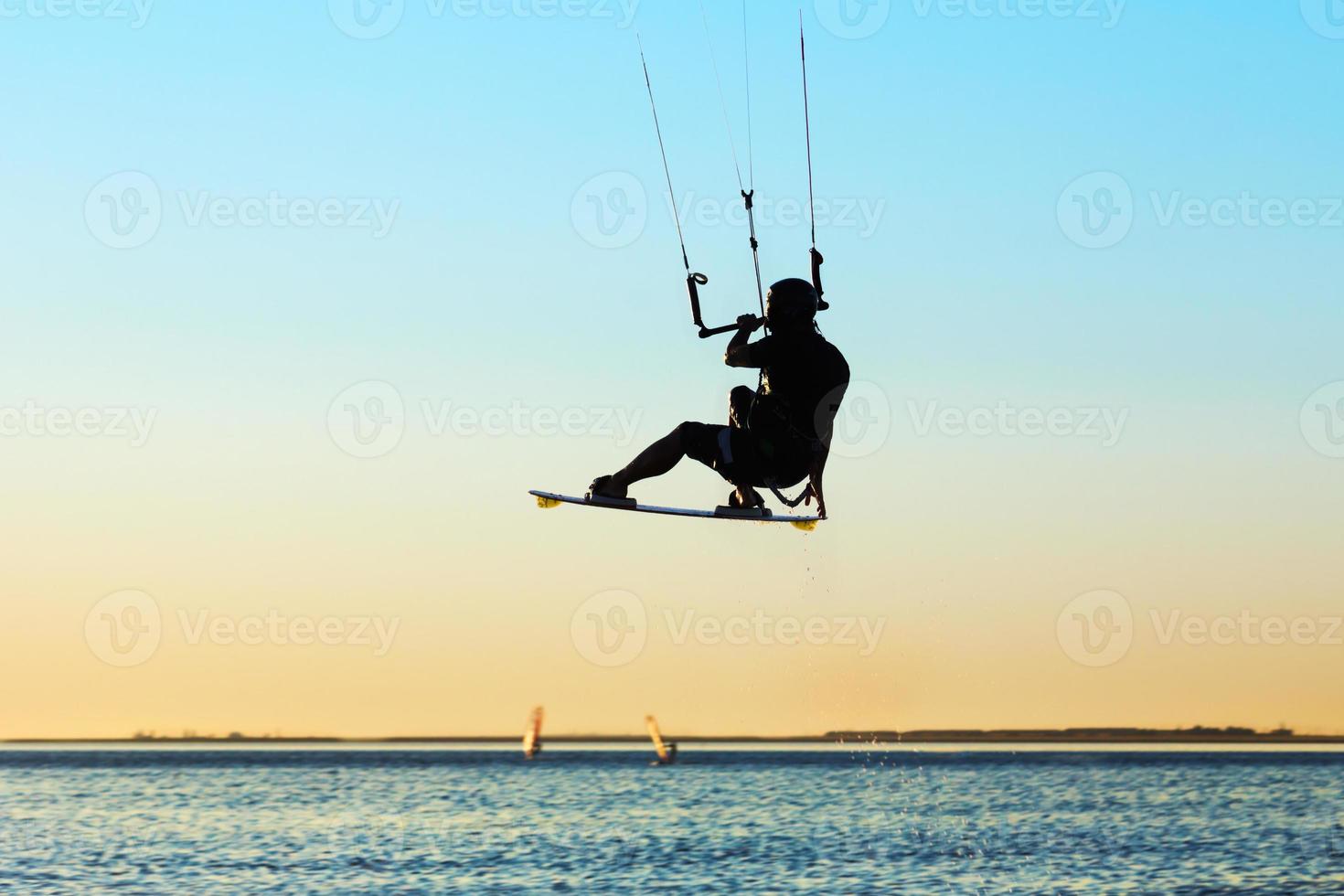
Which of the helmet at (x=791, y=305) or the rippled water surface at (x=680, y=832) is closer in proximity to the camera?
the helmet at (x=791, y=305)

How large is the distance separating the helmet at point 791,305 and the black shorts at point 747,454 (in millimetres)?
1260

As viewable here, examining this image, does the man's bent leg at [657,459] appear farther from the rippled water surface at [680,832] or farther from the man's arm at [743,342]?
the rippled water surface at [680,832]

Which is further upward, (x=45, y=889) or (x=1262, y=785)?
(x=1262, y=785)

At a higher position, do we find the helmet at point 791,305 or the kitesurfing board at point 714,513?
the helmet at point 791,305

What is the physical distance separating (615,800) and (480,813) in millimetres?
11488

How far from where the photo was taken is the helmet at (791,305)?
61.4 feet

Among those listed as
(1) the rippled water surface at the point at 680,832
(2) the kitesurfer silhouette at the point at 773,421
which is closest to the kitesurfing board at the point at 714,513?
(2) the kitesurfer silhouette at the point at 773,421

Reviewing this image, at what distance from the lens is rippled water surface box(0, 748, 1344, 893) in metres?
51.2

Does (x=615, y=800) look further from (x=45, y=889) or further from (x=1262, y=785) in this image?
(x=45, y=889)

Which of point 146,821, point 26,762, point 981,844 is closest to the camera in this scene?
point 981,844

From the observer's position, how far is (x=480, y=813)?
85.1 m

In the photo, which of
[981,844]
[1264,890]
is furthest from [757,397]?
[981,844]

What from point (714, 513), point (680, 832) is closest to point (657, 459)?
point (714, 513)

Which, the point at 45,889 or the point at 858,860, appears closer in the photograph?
the point at 45,889
